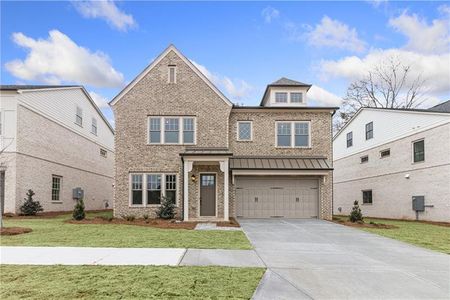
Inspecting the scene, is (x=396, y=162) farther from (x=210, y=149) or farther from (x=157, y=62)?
(x=157, y=62)

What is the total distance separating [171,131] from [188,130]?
956mm

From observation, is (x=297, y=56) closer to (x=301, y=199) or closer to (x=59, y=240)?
(x=301, y=199)

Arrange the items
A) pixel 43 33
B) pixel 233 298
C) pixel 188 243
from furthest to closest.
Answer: pixel 43 33 → pixel 188 243 → pixel 233 298

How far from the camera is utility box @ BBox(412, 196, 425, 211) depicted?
20.1 m

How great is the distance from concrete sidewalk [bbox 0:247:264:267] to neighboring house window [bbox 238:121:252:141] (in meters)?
11.4

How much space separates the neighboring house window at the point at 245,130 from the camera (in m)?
20.3

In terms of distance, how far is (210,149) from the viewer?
61.1ft

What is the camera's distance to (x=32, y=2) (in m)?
14.1

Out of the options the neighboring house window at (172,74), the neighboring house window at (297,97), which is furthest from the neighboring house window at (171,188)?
the neighboring house window at (297,97)

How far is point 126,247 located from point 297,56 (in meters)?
14.5

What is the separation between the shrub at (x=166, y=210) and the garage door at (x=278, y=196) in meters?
3.84

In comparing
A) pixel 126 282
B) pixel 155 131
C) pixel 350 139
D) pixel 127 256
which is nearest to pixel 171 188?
pixel 155 131

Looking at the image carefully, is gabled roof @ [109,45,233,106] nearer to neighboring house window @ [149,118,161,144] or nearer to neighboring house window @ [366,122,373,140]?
neighboring house window @ [149,118,161,144]

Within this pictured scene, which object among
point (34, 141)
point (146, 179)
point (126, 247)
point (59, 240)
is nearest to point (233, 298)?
point (126, 247)
